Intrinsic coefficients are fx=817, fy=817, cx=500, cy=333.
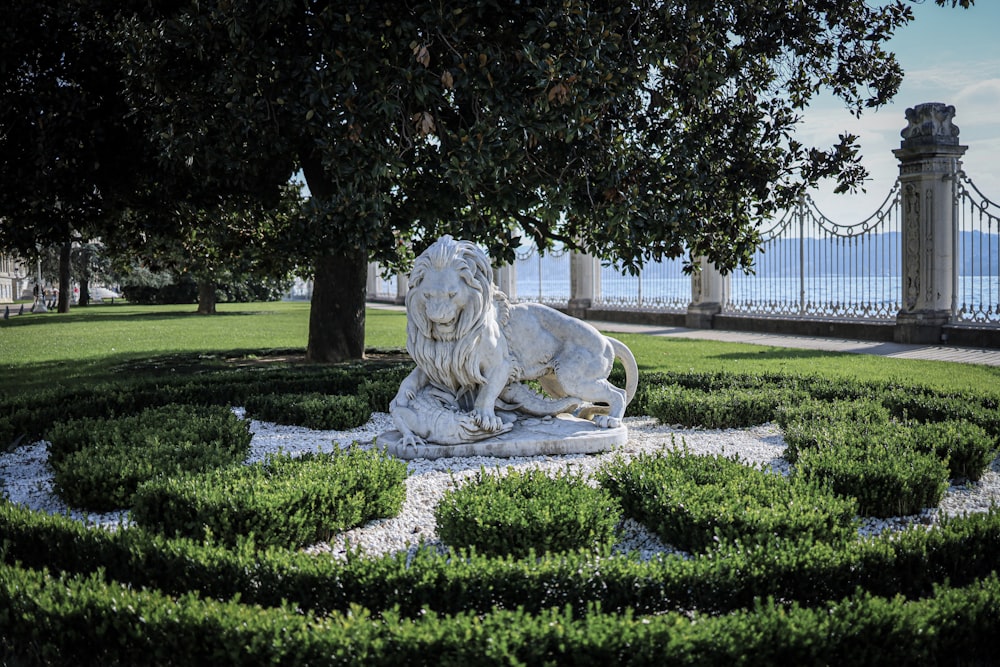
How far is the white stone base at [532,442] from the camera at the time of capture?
6.29m

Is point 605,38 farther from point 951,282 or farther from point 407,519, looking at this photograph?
point 951,282

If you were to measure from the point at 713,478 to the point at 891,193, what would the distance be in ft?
44.1

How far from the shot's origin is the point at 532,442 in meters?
6.40

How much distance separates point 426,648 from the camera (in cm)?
279

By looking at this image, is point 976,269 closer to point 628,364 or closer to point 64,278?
point 628,364

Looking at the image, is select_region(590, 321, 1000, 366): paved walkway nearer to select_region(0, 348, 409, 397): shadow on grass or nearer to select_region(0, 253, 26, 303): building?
select_region(0, 348, 409, 397): shadow on grass

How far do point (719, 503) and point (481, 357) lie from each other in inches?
95.2

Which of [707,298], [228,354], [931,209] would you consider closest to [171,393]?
[228,354]

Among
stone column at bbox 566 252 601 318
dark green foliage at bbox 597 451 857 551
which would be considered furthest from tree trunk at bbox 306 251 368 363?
stone column at bbox 566 252 601 318

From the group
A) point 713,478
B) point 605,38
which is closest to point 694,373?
point 605,38

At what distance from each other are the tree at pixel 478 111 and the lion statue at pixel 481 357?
95.8 inches

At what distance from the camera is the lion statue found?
5.95 meters

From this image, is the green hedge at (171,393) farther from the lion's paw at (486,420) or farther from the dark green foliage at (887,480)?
the dark green foliage at (887,480)

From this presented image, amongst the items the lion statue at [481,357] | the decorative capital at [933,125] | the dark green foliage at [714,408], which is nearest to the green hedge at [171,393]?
the lion statue at [481,357]
